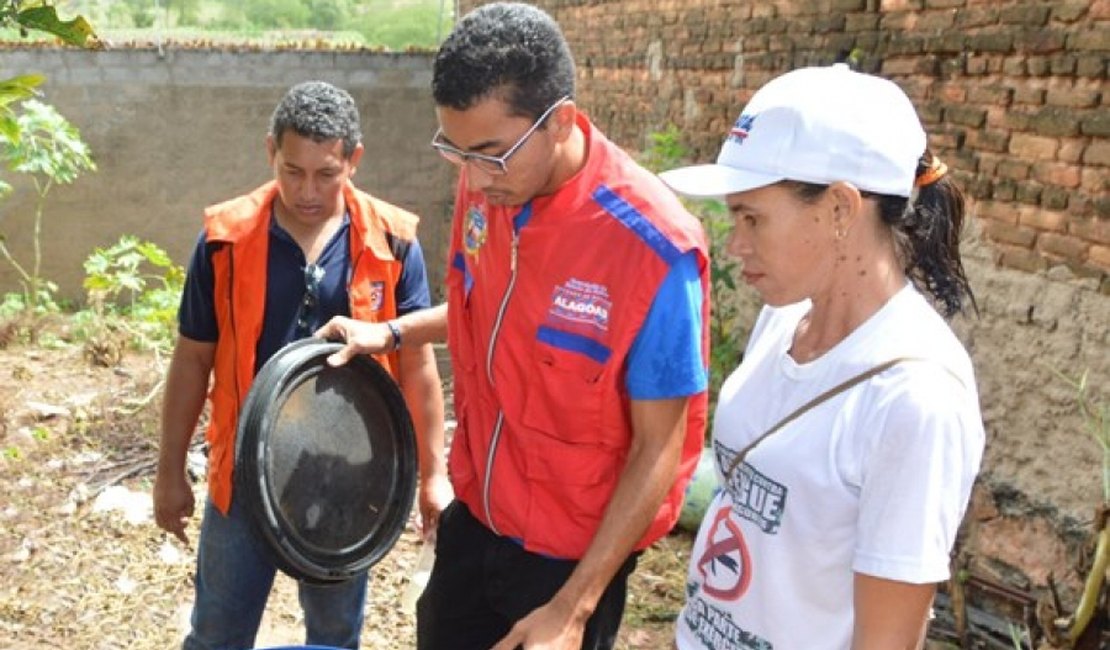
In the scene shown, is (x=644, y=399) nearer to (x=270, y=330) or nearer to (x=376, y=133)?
(x=270, y=330)

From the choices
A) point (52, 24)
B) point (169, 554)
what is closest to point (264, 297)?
point (52, 24)

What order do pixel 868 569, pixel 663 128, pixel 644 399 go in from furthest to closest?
pixel 663 128
pixel 644 399
pixel 868 569

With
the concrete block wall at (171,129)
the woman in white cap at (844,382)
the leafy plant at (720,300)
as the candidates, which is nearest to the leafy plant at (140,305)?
the concrete block wall at (171,129)

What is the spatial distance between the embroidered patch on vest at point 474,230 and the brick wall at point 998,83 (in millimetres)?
2503

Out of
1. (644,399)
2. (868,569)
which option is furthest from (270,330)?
(868,569)

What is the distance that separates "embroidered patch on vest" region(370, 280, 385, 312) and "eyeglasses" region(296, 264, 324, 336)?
5.2 inches

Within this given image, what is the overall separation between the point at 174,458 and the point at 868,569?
78.9 inches

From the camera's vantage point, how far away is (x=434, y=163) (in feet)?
35.3

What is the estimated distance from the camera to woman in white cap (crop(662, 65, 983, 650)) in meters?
1.48

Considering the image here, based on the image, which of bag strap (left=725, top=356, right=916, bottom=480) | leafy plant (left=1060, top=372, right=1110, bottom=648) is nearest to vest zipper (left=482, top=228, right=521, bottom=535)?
bag strap (left=725, top=356, right=916, bottom=480)

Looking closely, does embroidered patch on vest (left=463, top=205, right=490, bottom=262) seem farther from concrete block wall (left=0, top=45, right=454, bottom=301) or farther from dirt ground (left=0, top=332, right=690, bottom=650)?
concrete block wall (left=0, top=45, right=454, bottom=301)

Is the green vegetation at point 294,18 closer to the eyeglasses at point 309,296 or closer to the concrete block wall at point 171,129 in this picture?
the concrete block wall at point 171,129

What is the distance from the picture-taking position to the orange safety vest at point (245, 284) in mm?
2713

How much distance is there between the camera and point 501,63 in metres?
2.04
